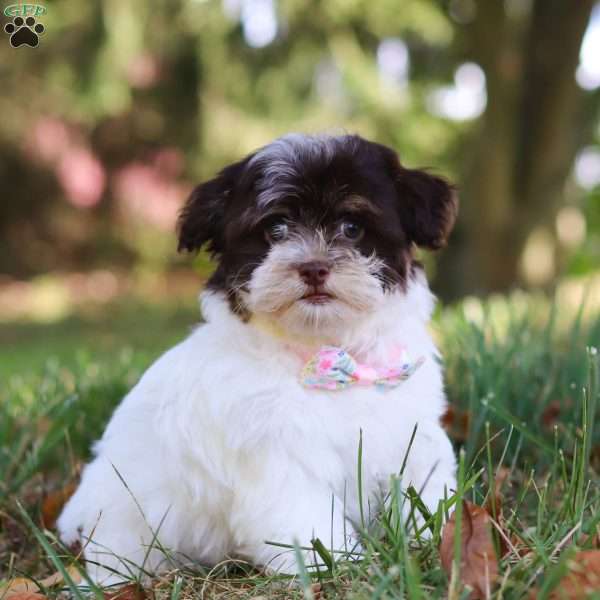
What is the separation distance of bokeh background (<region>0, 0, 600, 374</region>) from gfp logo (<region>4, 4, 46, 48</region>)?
7.43ft

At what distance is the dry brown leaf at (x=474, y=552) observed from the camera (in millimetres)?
1747

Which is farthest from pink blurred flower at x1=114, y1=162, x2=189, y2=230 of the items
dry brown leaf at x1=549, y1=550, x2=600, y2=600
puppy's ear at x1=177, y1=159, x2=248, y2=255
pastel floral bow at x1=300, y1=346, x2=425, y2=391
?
dry brown leaf at x1=549, y1=550, x2=600, y2=600

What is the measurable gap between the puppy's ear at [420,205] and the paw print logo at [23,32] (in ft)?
8.64

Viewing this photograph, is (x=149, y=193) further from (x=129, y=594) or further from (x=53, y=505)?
(x=129, y=594)

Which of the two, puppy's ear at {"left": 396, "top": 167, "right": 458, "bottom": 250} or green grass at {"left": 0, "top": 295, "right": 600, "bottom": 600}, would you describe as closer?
green grass at {"left": 0, "top": 295, "right": 600, "bottom": 600}

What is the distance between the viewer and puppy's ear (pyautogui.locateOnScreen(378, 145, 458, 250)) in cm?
270

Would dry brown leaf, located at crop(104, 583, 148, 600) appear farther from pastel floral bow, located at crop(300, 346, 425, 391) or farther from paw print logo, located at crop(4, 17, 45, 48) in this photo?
paw print logo, located at crop(4, 17, 45, 48)

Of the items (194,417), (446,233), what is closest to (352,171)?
(446,233)

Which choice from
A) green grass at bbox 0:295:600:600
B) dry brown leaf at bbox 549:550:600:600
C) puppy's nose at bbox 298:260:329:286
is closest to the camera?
dry brown leaf at bbox 549:550:600:600

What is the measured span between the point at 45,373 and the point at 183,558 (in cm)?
236

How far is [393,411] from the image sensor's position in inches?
97.6

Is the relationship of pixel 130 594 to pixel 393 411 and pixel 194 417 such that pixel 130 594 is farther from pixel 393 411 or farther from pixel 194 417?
pixel 393 411

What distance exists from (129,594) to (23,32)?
3.75m

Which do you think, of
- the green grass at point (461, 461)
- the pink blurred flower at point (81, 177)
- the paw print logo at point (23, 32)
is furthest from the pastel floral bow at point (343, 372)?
the pink blurred flower at point (81, 177)
